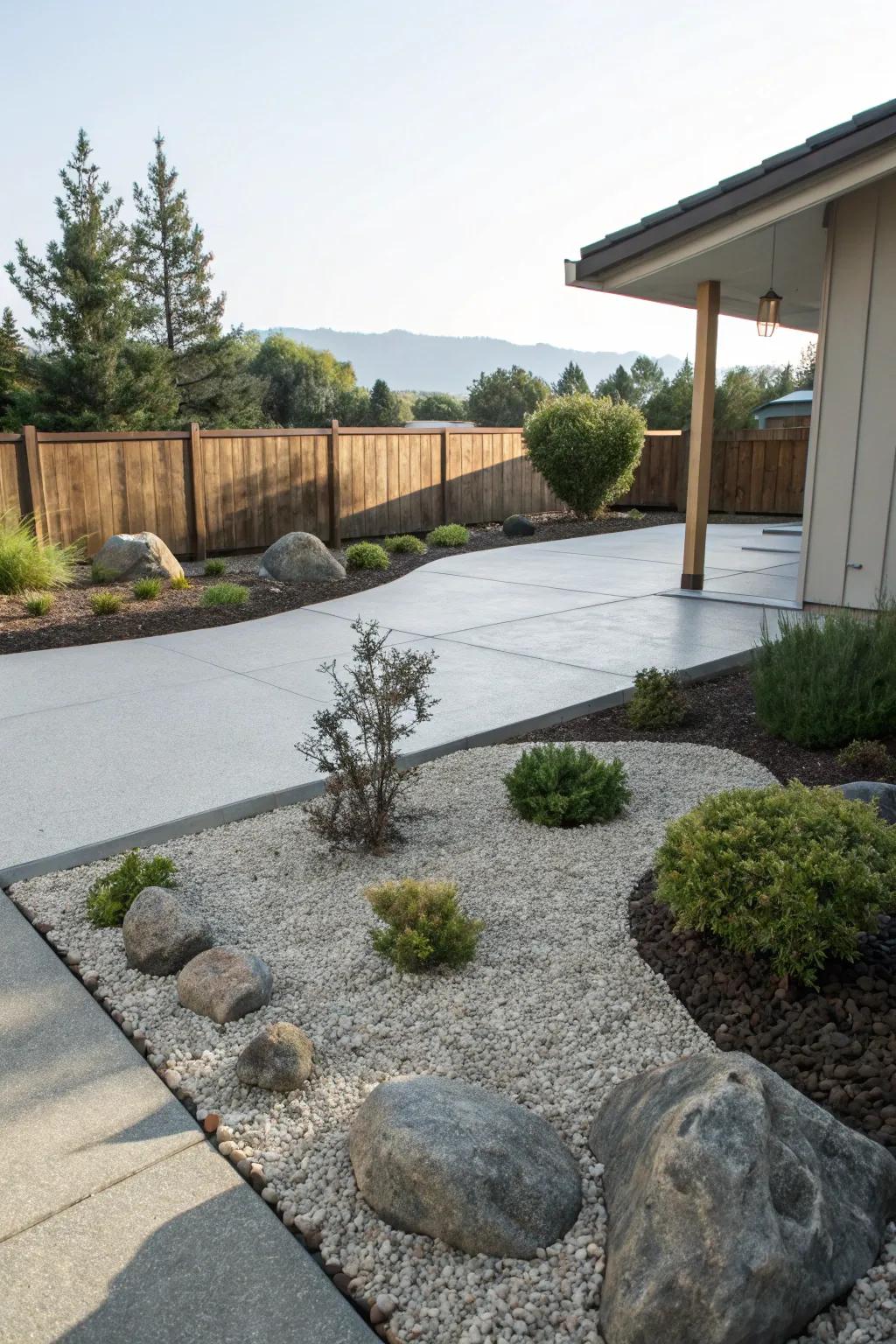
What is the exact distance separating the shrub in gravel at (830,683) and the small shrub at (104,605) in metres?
6.02

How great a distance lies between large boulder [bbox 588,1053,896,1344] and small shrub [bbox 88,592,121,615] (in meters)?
7.99

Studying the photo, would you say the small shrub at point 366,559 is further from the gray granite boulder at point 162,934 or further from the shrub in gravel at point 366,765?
the gray granite boulder at point 162,934

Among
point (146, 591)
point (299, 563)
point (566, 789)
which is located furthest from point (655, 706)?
point (299, 563)

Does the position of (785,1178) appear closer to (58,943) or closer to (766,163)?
(58,943)

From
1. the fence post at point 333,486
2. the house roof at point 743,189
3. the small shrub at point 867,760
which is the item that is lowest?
the small shrub at point 867,760

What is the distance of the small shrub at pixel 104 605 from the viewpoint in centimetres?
923

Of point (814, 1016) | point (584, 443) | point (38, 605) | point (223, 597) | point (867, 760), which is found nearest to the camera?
point (814, 1016)

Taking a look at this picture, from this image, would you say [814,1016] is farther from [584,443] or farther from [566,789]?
[584,443]

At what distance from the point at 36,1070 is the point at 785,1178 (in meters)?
1.97

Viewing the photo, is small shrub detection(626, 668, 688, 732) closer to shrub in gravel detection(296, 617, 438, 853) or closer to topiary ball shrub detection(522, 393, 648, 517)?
shrub in gravel detection(296, 617, 438, 853)

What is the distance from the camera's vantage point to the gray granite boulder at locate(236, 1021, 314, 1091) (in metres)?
2.70

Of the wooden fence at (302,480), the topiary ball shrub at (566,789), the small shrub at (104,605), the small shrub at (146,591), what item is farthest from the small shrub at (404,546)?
the topiary ball shrub at (566,789)

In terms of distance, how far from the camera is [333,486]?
572 inches

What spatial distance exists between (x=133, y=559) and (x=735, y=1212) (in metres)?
10.2
